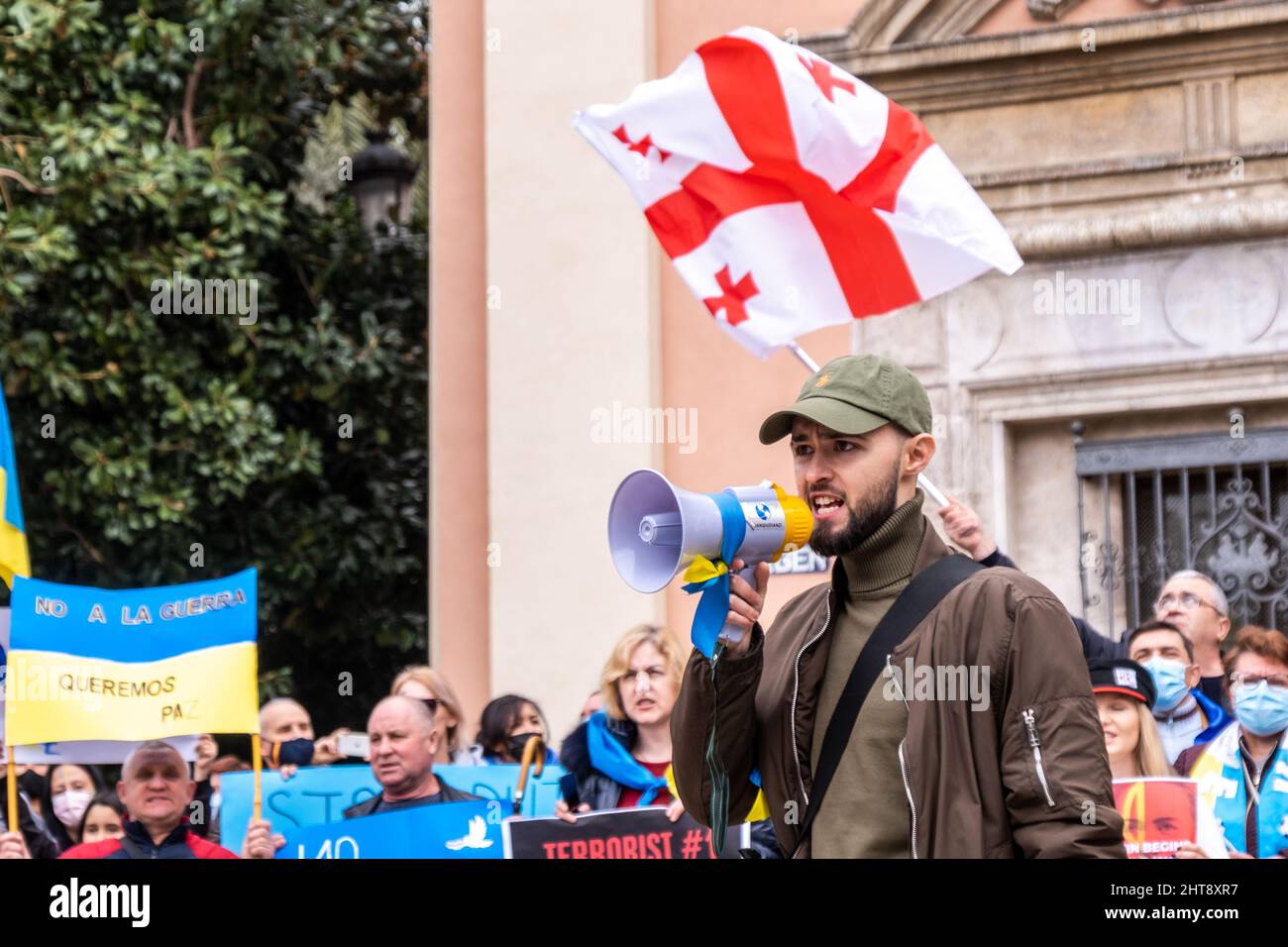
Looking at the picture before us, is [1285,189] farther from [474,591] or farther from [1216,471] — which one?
[474,591]

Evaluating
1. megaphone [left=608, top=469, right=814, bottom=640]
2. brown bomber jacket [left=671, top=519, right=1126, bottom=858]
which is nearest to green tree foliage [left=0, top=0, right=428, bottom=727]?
megaphone [left=608, top=469, right=814, bottom=640]

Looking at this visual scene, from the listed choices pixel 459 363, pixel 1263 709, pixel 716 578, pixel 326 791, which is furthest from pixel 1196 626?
pixel 459 363

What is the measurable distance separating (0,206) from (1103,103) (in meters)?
6.34

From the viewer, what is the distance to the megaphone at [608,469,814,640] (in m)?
3.18

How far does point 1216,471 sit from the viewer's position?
29.2 ft

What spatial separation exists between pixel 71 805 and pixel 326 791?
120 centimetres

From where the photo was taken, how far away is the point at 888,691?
128 inches

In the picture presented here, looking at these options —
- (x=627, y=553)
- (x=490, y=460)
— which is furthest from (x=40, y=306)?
(x=627, y=553)

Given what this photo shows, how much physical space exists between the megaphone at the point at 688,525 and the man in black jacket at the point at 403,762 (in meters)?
3.46

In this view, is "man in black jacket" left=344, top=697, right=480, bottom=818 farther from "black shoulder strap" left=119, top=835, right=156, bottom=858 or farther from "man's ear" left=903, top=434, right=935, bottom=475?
"man's ear" left=903, top=434, right=935, bottom=475

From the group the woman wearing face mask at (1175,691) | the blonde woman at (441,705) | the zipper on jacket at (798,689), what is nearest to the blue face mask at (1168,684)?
the woman wearing face mask at (1175,691)

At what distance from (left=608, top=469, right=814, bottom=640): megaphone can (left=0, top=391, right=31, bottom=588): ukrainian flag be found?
14.2 ft

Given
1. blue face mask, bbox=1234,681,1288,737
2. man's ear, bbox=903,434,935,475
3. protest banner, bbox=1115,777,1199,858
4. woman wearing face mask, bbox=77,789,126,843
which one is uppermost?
man's ear, bbox=903,434,935,475
